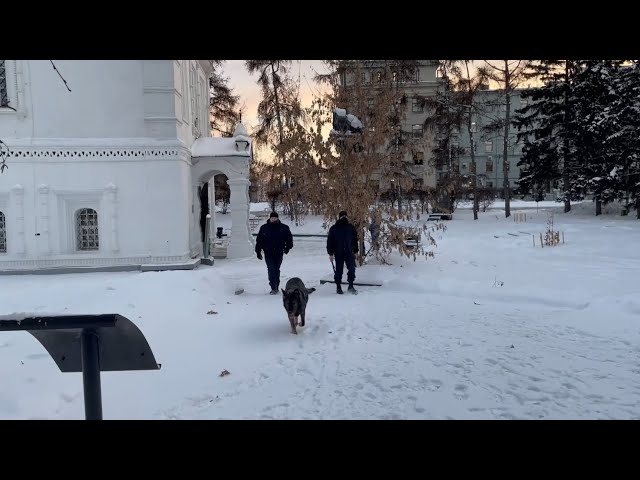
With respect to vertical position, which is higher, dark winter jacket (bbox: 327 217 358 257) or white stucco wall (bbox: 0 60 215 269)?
white stucco wall (bbox: 0 60 215 269)

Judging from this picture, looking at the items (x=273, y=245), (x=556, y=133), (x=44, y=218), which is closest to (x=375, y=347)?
(x=273, y=245)

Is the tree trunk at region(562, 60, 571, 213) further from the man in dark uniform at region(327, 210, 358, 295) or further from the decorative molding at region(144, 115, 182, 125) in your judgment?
the decorative molding at region(144, 115, 182, 125)

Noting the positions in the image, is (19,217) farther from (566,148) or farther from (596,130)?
(566,148)

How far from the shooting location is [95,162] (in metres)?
15.7

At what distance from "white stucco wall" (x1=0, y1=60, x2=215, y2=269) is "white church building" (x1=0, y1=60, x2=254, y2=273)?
1.2 inches

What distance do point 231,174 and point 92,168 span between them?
5.08 meters

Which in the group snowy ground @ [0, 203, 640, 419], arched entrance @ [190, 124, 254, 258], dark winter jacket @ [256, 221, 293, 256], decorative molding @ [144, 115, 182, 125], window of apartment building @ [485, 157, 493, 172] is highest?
window of apartment building @ [485, 157, 493, 172]

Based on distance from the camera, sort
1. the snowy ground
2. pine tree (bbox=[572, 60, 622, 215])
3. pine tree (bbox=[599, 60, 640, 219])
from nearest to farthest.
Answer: the snowy ground → pine tree (bbox=[599, 60, 640, 219]) → pine tree (bbox=[572, 60, 622, 215])

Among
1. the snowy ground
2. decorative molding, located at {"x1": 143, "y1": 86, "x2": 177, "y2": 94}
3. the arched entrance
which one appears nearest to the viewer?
the snowy ground

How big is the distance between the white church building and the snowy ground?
211 centimetres

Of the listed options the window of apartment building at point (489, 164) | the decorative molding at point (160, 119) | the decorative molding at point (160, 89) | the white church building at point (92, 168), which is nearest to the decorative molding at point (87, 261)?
the white church building at point (92, 168)

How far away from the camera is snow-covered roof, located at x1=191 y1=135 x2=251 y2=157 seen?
18.5 m

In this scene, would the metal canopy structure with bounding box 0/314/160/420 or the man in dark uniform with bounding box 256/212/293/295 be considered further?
the man in dark uniform with bounding box 256/212/293/295

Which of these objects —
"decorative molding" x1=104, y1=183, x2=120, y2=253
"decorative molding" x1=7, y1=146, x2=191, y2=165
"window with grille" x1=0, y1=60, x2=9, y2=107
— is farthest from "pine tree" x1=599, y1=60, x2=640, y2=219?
"window with grille" x1=0, y1=60, x2=9, y2=107
